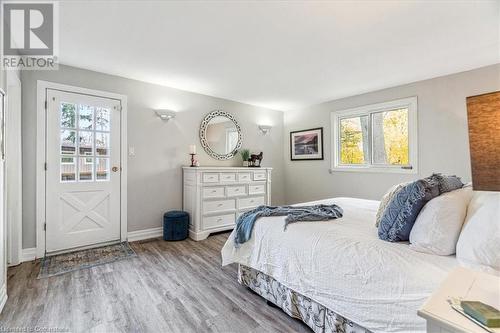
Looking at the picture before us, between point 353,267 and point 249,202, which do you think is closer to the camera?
point 353,267

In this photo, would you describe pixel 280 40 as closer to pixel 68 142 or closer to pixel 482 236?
pixel 482 236

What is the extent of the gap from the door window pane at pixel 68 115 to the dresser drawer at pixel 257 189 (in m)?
2.60

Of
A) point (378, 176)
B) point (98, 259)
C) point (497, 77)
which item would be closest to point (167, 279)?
point (98, 259)

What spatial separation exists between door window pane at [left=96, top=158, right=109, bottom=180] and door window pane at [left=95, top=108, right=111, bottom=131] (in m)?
0.42

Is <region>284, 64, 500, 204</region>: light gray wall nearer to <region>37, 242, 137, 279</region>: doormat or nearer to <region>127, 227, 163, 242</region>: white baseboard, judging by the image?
<region>127, 227, 163, 242</region>: white baseboard

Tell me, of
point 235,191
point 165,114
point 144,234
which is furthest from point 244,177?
point 144,234

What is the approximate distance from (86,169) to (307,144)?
368 centimetres

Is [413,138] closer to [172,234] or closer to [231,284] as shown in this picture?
[231,284]

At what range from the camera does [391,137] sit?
369cm

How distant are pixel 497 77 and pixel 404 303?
3.17m

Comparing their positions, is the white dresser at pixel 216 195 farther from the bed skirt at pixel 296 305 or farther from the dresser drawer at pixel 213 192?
the bed skirt at pixel 296 305

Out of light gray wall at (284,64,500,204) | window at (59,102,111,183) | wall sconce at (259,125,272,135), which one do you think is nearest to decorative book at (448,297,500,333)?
light gray wall at (284,64,500,204)

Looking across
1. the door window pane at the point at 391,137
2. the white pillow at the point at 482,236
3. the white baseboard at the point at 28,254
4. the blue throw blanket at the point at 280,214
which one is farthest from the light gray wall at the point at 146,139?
the white pillow at the point at 482,236

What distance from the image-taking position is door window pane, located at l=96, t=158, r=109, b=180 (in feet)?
10.4
